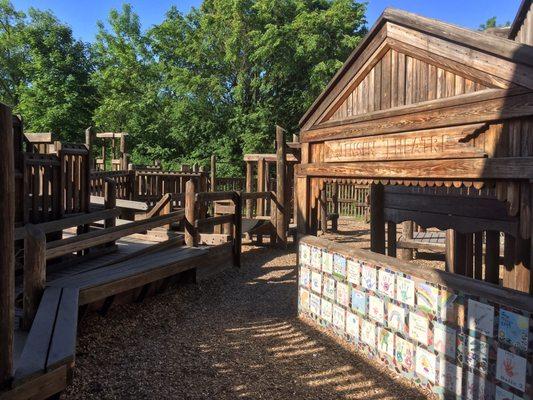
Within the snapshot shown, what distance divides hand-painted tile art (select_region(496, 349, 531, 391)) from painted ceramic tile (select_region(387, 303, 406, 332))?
44.1 inches

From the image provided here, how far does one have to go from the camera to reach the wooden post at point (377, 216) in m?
7.64

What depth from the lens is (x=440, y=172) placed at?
4188 mm

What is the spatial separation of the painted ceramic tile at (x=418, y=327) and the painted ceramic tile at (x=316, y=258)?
1677mm

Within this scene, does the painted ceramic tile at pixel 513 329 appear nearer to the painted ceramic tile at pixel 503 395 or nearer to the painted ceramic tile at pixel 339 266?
the painted ceramic tile at pixel 503 395

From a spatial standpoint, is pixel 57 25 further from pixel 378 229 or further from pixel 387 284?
pixel 387 284

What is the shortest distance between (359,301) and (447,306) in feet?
4.46

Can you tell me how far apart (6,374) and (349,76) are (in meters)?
4.49

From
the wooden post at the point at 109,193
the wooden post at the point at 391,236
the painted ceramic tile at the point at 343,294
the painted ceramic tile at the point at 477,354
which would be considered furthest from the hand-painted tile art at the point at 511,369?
the wooden post at the point at 109,193

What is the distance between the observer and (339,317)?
5500mm

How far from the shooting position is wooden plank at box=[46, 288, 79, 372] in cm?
321

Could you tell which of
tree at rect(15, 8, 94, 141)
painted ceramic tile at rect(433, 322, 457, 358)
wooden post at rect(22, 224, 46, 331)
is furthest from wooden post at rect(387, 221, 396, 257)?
tree at rect(15, 8, 94, 141)

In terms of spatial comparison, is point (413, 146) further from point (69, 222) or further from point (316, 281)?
point (69, 222)

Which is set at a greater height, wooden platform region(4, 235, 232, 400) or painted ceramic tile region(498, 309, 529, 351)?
painted ceramic tile region(498, 309, 529, 351)

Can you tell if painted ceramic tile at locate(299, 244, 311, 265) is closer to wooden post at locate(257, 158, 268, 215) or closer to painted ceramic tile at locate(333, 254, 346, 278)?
Result: painted ceramic tile at locate(333, 254, 346, 278)
